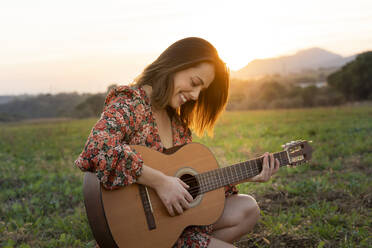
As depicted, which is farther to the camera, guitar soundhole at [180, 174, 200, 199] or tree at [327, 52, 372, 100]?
tree at [327, 52, 372, 100]

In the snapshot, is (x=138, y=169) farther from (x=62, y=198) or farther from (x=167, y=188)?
(x=62, y=198)

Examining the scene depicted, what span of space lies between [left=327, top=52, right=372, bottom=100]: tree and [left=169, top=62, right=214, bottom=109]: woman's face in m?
23.3

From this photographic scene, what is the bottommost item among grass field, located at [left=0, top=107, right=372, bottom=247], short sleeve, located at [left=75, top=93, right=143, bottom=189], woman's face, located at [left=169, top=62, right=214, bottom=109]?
grass field, located at [left=0, top=107, right=372, bottom=247]

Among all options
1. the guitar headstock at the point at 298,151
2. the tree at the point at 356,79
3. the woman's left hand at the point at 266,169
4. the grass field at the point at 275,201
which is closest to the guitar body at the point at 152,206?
the woman's left hand at the point at 266,169

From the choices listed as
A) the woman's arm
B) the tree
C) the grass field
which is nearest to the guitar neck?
the woman's arm

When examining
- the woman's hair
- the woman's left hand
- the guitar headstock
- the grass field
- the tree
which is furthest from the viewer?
the tree

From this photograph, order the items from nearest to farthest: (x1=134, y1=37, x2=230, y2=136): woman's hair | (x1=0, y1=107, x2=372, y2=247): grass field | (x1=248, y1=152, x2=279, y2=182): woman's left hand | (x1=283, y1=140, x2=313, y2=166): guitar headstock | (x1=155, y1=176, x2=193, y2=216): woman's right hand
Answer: (x1=155, y1=176, x2=193, y2=216): woman's right hand
(x1=134, y1=37, x2=230, y2=136): woman's hair
(x1=248, y1=152, x2=279, y2=182): woman's left hand
(x1=283, y1=140, x2=313, y2=166): guitar headstock
(x1=0, y1=107, x2=372, y2=247): grass field

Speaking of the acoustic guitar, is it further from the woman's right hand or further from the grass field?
the grass field

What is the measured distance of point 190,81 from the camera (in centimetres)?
246

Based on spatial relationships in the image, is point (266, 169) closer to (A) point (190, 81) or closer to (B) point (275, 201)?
(A) point (190, 81)

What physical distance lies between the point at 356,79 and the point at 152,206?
Answer: 24497mm

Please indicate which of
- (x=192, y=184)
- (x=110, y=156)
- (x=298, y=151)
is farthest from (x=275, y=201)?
(x=110, y=156)

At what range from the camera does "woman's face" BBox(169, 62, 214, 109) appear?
2428mm

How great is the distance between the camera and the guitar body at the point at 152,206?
2012 millimetres
